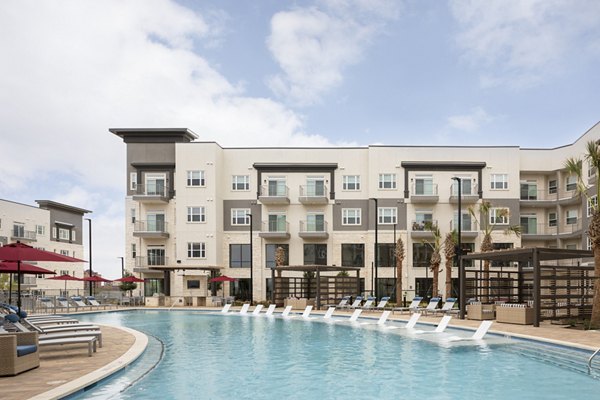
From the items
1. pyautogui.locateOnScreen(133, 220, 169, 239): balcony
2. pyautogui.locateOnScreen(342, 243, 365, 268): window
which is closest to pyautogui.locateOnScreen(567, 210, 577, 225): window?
pyautogui.locateOnScreen(342, 243, 365, 268): window

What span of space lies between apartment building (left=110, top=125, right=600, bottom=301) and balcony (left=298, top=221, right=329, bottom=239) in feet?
0.27

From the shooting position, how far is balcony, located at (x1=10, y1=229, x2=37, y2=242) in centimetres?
5588

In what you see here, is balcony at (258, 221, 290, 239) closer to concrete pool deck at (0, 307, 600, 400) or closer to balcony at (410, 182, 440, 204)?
balcony at (410, 182, 440, 204)

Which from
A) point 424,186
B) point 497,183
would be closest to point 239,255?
point 424,186

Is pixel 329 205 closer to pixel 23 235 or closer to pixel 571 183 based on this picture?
pixel 571 183

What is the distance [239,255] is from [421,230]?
15.1m

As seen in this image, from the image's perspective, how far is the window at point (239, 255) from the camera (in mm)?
45688

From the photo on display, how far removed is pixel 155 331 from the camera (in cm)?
2050

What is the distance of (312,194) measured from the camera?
149 feet

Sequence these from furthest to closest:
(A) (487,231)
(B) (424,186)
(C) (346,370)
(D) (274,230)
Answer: (D) (274,230), (B) (424,186), (A) (487,231), (C) (346,370)

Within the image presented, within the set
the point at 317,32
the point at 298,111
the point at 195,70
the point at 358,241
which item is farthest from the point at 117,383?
the point at 358,241

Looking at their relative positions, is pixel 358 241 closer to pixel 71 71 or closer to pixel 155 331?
pixel 155 331

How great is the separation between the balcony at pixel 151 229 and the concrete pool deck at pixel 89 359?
86.0 ft

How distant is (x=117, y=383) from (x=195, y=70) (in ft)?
46.4
